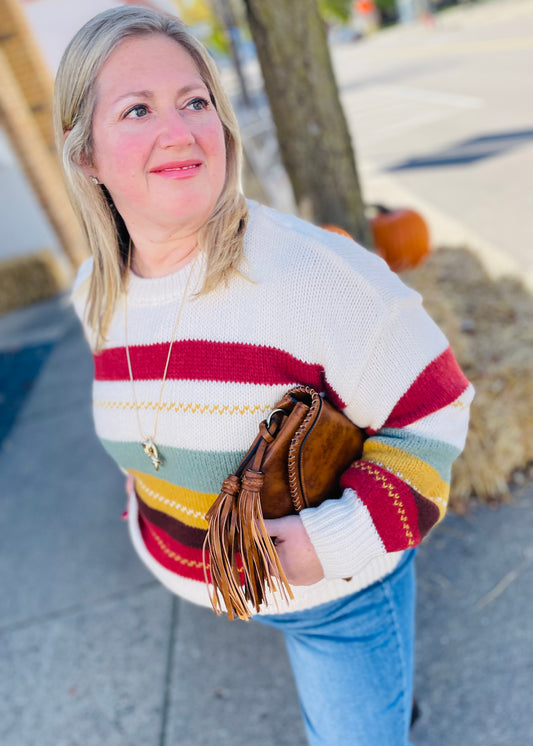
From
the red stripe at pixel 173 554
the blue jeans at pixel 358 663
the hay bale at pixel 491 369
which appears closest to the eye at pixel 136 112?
the red stripe at pixel 173 554

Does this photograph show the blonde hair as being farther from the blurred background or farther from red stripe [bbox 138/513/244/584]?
the blurred background

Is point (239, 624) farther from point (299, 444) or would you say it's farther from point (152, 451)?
point (299, 444)

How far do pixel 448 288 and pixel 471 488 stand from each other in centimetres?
190

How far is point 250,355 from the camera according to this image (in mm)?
1224

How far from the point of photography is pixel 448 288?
4.12m

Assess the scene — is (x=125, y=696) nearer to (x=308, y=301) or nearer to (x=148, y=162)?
(x=308, y=301)

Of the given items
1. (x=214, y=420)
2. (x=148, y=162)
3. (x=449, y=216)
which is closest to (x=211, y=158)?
(x=148, y=162)

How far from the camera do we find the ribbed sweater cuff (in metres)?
1.14

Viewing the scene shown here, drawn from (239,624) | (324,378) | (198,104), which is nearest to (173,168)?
(198,104)

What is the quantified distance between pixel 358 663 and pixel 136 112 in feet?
4.49

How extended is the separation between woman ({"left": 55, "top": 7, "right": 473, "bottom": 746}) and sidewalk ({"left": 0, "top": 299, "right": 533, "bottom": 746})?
57cm

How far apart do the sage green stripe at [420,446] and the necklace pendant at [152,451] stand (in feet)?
1.71

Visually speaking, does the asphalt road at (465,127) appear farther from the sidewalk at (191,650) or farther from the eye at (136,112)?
the eye at (136,112)

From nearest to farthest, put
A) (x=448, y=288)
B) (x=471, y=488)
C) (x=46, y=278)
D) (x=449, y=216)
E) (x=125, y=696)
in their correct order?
(x=125, y=696), (x=471, y=488), (x=448, y=288), (x=449, y=216), (x=46, y=278)
